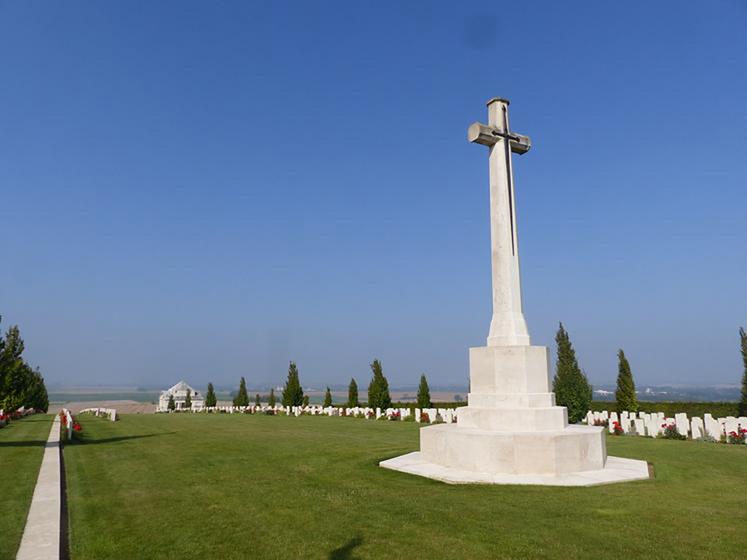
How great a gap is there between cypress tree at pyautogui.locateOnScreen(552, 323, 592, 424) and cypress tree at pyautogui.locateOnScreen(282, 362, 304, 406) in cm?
2105

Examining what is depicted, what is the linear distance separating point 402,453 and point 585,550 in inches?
267

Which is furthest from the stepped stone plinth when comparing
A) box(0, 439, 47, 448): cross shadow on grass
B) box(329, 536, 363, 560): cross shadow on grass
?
box(0, 439, 47, 448): cross shadow on grass

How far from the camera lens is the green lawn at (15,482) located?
17.4 ft

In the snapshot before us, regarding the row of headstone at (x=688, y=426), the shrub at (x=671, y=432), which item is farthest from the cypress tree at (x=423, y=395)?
the shrub at (x=671, y=432)

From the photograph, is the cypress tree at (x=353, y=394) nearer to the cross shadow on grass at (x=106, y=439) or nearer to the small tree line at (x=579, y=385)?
the small tree line at (x=579, y=385)

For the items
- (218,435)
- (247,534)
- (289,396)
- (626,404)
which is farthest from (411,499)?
(289,396)

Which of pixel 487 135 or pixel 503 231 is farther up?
pixel 487 135

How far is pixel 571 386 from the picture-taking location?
21.6m

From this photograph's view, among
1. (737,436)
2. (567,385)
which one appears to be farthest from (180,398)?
(737,436)

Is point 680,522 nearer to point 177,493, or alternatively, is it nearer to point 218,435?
point 177,493

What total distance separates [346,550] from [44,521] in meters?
3.60

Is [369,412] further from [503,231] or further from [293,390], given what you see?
[503,231]

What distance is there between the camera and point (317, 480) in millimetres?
8266

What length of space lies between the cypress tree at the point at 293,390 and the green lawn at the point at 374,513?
91.5 ft
